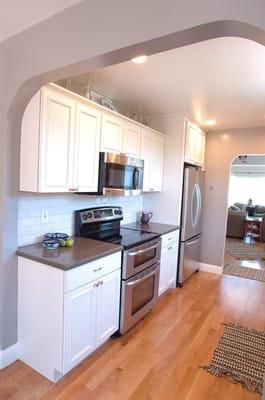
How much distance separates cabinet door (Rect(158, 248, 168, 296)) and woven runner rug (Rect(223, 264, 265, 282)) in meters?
1.65

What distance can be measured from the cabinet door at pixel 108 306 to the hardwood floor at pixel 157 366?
0.17 meters

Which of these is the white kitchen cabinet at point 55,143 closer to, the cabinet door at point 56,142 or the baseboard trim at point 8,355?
the cabinet door at point 56,142

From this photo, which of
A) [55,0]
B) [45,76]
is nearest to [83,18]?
[55,0]

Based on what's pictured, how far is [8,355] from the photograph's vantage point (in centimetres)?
205

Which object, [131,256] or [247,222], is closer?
[131,256]

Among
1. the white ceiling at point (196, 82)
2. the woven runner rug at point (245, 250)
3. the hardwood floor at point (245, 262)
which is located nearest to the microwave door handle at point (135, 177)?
the white ceiling at point (196, 82)

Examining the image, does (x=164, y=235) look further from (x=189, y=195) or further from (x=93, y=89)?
(x=93, y=89)

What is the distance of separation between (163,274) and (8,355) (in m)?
1.89

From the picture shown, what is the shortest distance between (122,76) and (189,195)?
199cm

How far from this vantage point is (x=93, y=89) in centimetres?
270

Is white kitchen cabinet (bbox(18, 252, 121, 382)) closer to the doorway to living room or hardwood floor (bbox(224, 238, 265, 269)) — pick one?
the doorway to living room

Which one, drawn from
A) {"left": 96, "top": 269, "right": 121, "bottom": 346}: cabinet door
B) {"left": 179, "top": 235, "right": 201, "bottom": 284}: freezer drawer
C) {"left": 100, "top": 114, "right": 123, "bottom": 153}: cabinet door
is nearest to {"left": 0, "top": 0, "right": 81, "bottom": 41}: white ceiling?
{"left": 100, "top": 114, "right": 123, "bottom": 153}: cabinet door

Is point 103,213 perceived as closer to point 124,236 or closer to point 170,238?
point 124,236

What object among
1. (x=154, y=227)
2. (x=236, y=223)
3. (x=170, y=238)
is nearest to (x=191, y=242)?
(x=170, y=238)
